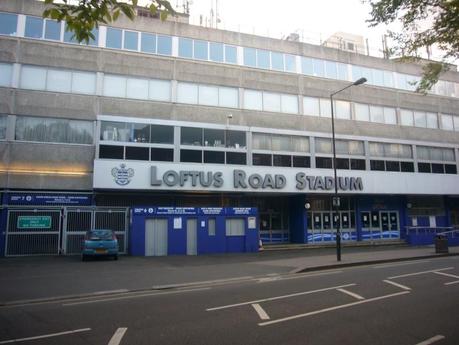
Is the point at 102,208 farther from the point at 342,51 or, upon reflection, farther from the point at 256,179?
the point at 342,51

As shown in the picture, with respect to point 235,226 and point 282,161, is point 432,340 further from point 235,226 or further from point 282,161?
point 282,161

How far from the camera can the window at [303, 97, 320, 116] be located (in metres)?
31.3

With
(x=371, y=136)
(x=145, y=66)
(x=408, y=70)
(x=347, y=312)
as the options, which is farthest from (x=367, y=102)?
(x=347, y=312)

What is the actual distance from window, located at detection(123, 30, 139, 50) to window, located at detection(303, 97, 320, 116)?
42.1ft

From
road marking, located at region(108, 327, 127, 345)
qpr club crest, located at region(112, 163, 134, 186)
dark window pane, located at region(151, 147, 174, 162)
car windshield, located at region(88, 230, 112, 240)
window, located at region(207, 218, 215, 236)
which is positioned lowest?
road marking, located at region(108, 327, 127, 345)

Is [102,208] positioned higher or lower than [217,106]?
lower

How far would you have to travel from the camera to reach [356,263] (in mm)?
18375

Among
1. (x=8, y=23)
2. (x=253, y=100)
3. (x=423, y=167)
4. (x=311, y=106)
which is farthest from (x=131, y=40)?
(x=423, y=167)

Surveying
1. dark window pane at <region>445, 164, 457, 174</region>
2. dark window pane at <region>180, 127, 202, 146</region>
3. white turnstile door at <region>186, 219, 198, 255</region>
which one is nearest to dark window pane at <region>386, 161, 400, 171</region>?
dark window pane at <region>445, 164, 457, 174</region>

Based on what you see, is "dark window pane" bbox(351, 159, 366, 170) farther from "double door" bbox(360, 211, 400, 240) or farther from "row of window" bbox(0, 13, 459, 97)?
"row of window" bbox(0, 13, 459, 97)

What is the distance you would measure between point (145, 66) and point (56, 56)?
5437 millimetres

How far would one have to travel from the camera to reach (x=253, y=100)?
29.8 metres

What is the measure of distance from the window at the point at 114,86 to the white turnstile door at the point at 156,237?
342 inches

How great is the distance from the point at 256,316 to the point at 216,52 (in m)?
24.4
